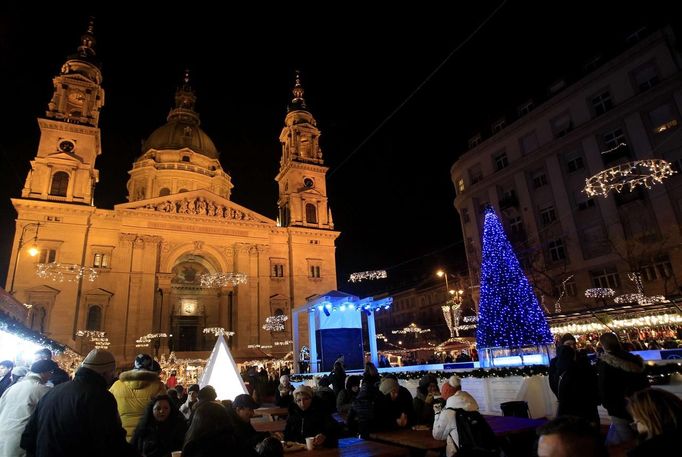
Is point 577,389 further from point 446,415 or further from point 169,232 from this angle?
point 169,232

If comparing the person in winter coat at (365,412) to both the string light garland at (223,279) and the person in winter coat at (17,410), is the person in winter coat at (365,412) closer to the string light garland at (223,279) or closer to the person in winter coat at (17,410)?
the person in winter coat at (17,410)

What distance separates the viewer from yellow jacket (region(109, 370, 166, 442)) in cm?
527

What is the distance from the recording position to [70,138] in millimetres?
35750

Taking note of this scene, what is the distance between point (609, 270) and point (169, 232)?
106 feet

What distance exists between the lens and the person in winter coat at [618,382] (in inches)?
190

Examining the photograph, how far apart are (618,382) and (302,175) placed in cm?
3902

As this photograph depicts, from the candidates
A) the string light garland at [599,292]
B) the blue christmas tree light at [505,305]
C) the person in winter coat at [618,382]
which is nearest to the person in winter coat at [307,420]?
the person in winter coat at [618,382]

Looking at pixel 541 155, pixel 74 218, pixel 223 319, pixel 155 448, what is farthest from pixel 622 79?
pixel 74 218

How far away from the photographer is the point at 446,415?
4.61 m

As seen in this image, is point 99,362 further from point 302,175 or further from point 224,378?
point 302,175

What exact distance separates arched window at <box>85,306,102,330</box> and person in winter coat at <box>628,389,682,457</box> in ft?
117

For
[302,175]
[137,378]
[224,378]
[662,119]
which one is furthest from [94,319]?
[662,119]

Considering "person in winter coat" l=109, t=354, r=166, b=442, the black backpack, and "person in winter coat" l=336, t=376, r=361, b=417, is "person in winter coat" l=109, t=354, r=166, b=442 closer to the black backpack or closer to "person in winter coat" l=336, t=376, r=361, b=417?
the black backpack

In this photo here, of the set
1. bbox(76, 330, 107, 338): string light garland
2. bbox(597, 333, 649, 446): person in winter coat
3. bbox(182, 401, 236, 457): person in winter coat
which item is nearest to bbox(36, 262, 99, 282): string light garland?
bbox(76, 330, 107, 338): string light garland
